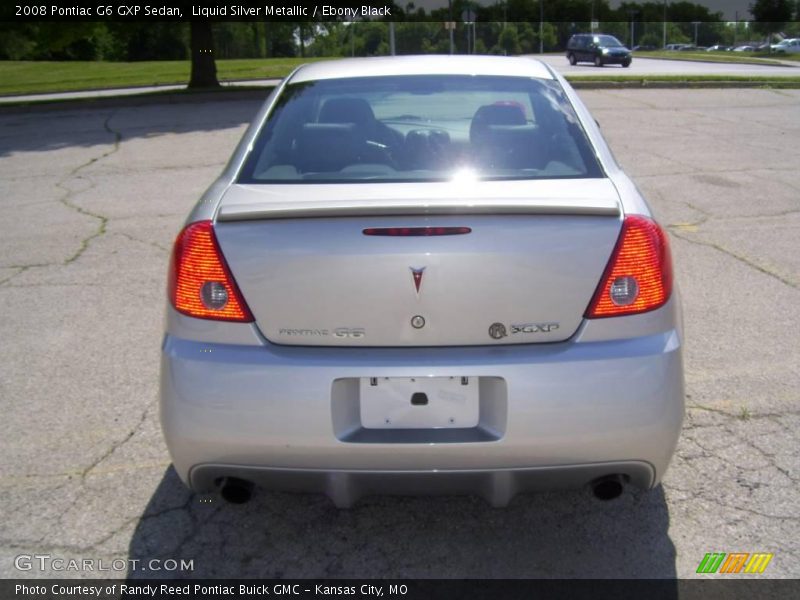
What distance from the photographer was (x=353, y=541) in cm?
314

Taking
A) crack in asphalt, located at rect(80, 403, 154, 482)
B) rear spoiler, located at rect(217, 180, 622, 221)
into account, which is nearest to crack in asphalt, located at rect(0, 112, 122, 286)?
crack in asphalt, located at rect(80, 403, 154, 482)

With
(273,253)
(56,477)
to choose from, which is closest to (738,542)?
(273,253)

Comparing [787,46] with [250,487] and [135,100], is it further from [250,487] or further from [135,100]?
[250,487]

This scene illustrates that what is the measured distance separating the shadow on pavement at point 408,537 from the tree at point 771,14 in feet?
216

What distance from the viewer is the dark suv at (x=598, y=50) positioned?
3925 centimetres

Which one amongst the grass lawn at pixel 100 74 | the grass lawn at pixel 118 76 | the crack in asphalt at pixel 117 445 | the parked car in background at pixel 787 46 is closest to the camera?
the crack in asphalt at pixel 117 445

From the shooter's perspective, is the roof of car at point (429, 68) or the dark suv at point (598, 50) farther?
the dark suv at point (598, 50)

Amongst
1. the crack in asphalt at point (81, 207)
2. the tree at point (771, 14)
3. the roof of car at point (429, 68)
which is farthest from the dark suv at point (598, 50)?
the roof of car at point (429, 68)

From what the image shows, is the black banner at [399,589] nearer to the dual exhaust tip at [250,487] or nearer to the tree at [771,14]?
the dual exhaust tip at [250,487]

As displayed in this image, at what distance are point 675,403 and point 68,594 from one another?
81.8 inches

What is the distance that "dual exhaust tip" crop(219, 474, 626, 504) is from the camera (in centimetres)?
277

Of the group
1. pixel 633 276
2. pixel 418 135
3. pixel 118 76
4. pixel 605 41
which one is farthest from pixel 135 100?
pixel 605 41

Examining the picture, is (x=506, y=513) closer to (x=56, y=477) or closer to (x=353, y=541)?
(x=353, y=541)

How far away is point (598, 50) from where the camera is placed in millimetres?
40188
